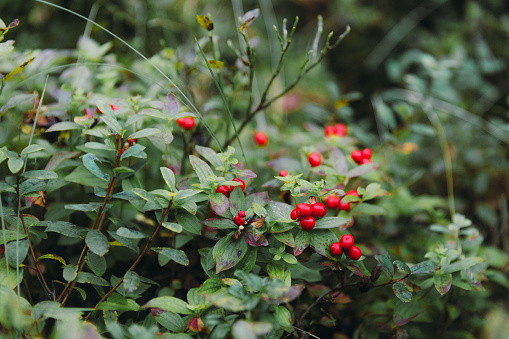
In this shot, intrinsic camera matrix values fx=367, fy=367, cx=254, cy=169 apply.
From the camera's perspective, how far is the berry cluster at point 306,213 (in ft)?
2.87

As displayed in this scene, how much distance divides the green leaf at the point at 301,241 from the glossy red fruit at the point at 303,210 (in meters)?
0.04

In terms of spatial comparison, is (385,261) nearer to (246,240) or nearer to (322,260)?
(322,260)

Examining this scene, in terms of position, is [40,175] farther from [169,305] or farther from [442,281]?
[442,281]

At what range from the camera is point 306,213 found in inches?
34.6

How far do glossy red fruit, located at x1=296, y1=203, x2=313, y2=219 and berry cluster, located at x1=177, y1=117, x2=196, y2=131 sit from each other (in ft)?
1.45

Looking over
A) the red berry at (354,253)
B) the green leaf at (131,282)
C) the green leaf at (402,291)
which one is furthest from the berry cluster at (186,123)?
the green leaf at (402,291)

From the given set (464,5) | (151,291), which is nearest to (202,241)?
(151,291)

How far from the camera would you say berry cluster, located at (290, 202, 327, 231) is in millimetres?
876

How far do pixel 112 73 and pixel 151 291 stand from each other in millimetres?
771

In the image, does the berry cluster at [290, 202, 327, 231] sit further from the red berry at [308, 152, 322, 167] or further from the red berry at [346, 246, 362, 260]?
the red berry at [308, 152, 322, 167]

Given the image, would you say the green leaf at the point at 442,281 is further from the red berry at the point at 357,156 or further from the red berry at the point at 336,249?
the red berry at the point at 357,156

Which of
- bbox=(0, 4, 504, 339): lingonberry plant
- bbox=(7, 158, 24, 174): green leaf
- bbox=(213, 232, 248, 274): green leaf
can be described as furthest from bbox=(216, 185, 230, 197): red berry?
bbox=(7, 158, 24, 174): green leaf

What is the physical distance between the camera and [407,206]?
1.50 meters

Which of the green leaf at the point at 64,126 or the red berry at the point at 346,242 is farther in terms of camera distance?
the green leaf at the point at 64,126
